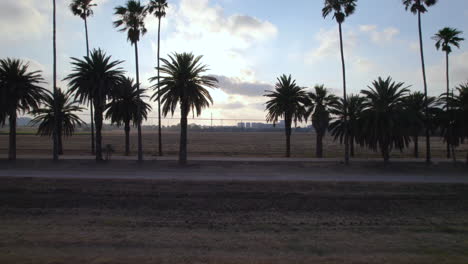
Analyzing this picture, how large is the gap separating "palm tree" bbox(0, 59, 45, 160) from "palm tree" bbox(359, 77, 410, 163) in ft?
95.7

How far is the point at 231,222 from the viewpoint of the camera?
9.22 metres

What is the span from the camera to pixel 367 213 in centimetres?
1049

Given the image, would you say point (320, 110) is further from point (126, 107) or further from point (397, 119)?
point (126, 107)

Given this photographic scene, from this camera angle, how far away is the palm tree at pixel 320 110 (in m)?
30.8

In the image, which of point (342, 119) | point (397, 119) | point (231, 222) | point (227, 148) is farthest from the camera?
point (227, 148)

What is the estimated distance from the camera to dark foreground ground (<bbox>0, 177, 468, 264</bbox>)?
6680mm

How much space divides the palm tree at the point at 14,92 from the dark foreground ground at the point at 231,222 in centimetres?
1348

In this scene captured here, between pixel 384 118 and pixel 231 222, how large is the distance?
738 inches

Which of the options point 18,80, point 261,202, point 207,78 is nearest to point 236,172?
point 261,202

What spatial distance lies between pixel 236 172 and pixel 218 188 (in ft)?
17.9

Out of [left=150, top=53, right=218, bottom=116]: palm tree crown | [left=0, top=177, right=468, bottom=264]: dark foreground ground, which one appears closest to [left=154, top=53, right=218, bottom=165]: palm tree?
[left=150, top=53, right=218, bottom=116]: palm tree crown

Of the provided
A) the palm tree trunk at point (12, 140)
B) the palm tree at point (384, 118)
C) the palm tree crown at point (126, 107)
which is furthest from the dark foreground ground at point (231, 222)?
the palm tree crown at point (126, 107)

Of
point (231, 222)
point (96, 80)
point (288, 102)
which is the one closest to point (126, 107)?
point (96, 80)

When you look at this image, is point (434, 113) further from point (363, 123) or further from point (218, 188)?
point (218, 188)
